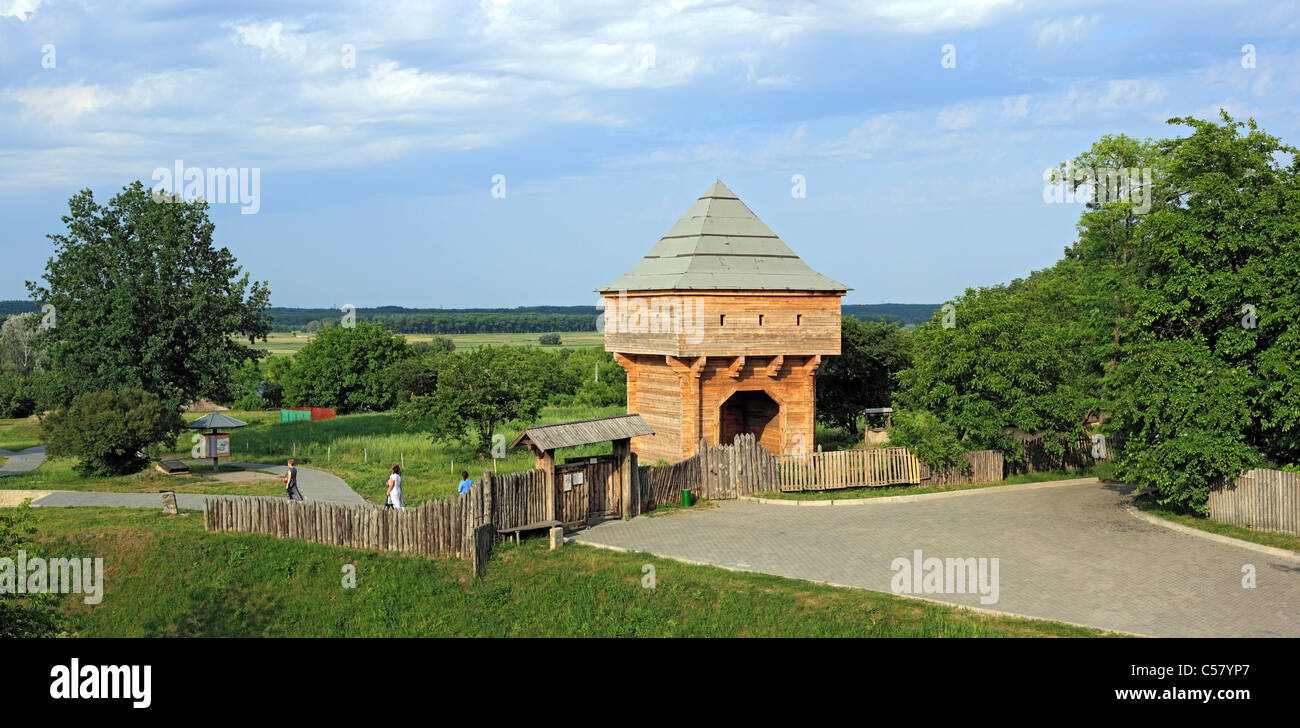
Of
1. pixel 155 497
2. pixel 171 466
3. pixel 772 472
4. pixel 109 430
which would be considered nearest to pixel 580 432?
pixel 772 472

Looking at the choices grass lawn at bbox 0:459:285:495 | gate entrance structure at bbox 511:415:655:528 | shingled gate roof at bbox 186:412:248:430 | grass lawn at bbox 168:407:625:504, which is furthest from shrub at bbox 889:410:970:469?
shingled gate roof at bbox 186:412:248:430

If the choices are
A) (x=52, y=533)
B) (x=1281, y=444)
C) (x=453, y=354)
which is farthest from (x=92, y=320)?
(x=1281, y=444)

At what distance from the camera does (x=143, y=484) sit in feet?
92.0

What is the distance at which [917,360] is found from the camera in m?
29.6

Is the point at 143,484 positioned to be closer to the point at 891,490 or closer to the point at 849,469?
the point at 849,469

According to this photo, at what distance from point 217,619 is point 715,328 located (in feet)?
50.8

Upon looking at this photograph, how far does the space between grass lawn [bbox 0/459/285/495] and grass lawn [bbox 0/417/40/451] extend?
30.4ft

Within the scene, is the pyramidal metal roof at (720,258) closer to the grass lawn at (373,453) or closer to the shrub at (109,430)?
the grass lawn at (373,453)

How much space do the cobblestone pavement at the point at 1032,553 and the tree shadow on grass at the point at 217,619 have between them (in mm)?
6461

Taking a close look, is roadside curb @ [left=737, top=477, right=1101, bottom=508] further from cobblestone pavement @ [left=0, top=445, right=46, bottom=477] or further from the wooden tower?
cobblestone pavement @ [left=0, top=445, right=46, bottom=477]

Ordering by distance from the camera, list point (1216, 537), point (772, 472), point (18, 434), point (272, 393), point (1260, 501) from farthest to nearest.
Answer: point (272, 393), point (18, 434), point (772, 472), point (1260, 501), point (1216, 537)
